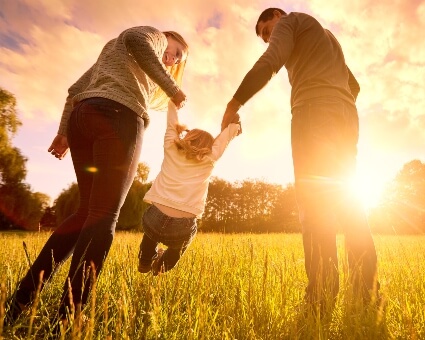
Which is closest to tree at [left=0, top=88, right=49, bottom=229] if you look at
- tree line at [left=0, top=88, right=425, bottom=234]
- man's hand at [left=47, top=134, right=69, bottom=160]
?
tree line at [left=0, top=88, right=425, bottom=234]

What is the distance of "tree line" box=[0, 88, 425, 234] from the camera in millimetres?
23125

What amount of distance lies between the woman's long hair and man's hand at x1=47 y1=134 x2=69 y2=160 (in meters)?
0.77

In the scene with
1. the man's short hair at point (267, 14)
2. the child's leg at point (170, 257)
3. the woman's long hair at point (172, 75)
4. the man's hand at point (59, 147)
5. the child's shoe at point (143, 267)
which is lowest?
the child's shoe at point (143, 267)

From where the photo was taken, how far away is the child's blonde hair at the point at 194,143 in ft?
8.96

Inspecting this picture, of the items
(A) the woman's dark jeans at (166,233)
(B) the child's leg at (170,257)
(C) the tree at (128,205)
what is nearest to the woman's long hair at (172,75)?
(A) the woman's dark jeans at (166,233)

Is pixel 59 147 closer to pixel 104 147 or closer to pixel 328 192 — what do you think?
pixel 104 147

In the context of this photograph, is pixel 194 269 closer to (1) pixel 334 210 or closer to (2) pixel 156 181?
(2) pixel 156 181

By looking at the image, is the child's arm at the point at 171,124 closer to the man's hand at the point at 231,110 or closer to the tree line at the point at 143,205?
the man's hand at the point at 231,110

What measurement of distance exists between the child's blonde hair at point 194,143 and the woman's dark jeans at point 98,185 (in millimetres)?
792

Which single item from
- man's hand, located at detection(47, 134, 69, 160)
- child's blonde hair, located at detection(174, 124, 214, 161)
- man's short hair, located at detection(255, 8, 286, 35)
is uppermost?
man's short hair, located at detection(255, 8, 286, 35)

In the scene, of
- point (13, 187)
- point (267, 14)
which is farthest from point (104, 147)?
point (13, 187)

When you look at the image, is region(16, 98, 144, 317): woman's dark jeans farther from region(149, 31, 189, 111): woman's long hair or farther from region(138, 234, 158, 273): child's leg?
region(138, 234, 158, 273): child's leg

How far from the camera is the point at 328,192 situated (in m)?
2.11

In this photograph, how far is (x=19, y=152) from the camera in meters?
25.4
